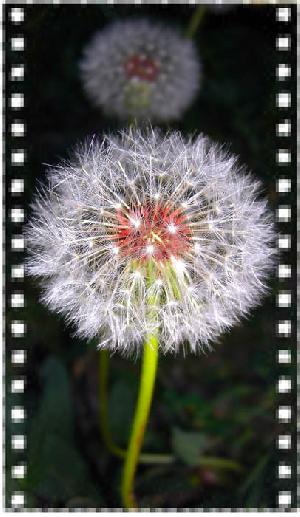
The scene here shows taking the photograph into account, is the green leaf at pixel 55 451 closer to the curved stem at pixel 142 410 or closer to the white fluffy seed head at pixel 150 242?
the curved stem at pixel 142 410

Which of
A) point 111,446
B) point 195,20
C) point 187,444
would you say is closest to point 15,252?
point 111,446

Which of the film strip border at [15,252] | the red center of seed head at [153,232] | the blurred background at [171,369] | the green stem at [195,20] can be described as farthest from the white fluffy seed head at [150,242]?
the green stem at [195,20]

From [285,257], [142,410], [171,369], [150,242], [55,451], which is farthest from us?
[171,369]

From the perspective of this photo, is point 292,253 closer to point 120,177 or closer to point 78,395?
point 120,177

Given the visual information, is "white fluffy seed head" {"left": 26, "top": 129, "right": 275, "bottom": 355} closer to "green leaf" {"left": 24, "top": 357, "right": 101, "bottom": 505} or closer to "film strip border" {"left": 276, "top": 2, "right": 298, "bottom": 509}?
"film strip border" {"left": 276, "top": 2, "right": 298, "bottom": 509}

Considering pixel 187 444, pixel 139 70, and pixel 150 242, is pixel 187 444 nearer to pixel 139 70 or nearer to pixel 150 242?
pixel 150 242

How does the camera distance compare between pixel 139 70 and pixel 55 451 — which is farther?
pixel 55 451

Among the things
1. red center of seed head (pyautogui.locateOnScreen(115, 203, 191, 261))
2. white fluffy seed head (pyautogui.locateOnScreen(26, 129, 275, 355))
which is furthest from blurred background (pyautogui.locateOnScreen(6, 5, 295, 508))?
red center of seed head (pyautogui.locateOnScreen(115, 203, 191, 261))

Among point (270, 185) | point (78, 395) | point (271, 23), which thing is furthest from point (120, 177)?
point (78, 395)
